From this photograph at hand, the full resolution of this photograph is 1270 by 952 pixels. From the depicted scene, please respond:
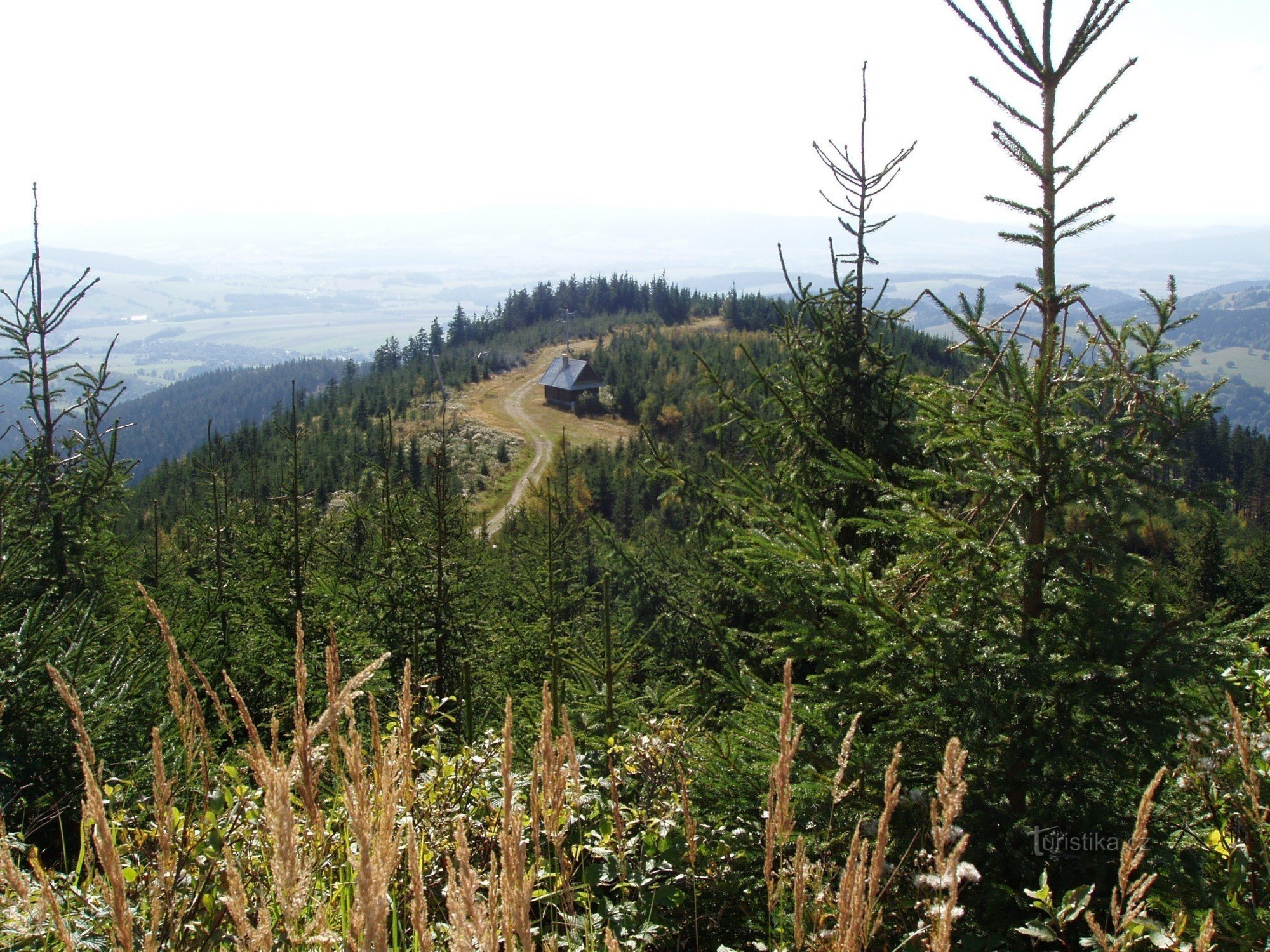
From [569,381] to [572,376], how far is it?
30.0 inches

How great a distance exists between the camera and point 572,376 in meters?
90.7

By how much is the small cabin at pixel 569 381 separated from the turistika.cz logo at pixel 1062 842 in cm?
8866

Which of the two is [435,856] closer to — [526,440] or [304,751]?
[304,751]

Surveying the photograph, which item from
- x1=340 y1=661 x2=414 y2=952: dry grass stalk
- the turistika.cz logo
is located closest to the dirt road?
the turistika.cz logo

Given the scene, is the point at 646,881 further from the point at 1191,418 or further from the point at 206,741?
the point at 1191,418

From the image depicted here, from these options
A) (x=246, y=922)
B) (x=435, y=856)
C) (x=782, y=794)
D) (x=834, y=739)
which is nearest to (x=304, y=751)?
(x=246, y=922)

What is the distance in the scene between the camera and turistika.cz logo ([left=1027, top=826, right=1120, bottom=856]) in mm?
2859

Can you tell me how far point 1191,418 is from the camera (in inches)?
120

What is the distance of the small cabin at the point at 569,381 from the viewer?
298 feet

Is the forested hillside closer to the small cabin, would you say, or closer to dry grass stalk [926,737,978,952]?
dry grass stalk [926,737,978,952]

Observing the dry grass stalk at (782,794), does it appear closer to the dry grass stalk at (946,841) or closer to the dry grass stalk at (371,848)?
the dry grass stalk at (946,841)

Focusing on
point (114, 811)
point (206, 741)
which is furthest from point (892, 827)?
point (114, 811)

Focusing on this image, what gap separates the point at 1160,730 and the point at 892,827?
1.05 metres

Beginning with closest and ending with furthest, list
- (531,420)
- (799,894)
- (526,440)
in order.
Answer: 1. (799,894)
2. (526,440)
3. (531,420)
